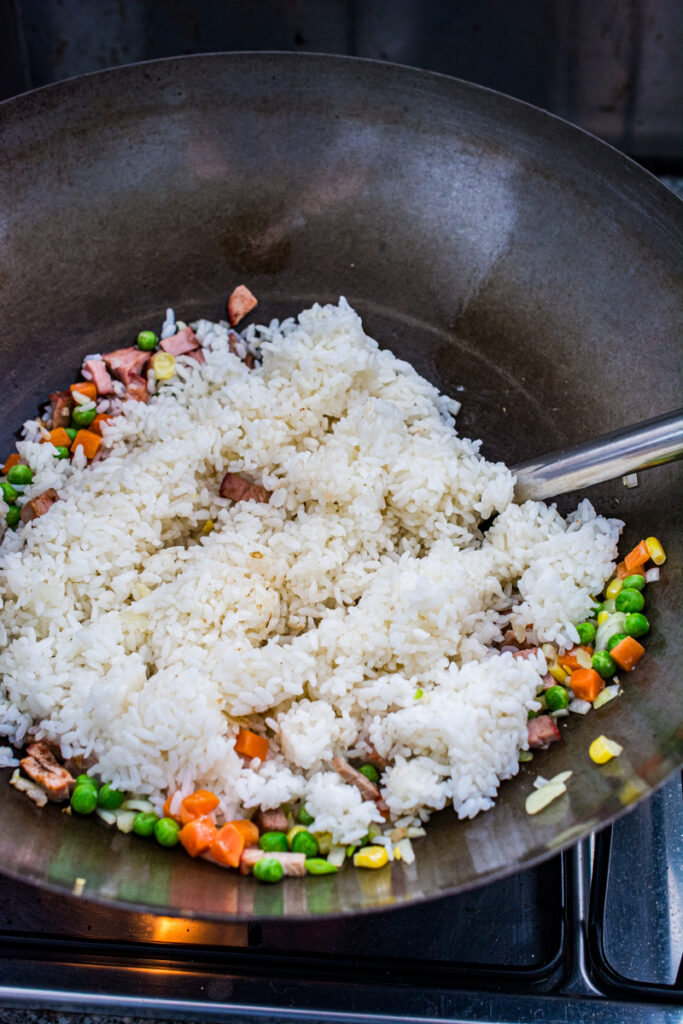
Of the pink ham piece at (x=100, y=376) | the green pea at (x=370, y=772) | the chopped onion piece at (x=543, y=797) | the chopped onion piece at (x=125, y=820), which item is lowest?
the chopped onion piece at (x=125, y=820)

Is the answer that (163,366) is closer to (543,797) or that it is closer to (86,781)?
(86,781)

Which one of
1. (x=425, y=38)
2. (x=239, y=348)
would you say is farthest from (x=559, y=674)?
(x=425, y=38)

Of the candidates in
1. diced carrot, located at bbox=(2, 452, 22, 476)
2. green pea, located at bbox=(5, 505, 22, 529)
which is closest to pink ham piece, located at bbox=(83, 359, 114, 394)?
diced carrot, located at bbox=(2, 452, 22, 476)

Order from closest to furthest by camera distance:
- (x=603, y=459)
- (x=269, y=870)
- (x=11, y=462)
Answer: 1. (x=269, y=870)
2. (x=603, y=459)
3. (x=11, y=462)

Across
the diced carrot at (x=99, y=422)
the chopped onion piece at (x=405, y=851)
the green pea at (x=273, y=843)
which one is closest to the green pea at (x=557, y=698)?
the chopped onion piece at (x=405, y=851)

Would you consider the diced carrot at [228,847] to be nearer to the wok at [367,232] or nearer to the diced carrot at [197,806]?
the diced carrot at [197,806]

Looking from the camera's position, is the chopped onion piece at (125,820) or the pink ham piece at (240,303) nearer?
the chopped onion piece at (125,820)
